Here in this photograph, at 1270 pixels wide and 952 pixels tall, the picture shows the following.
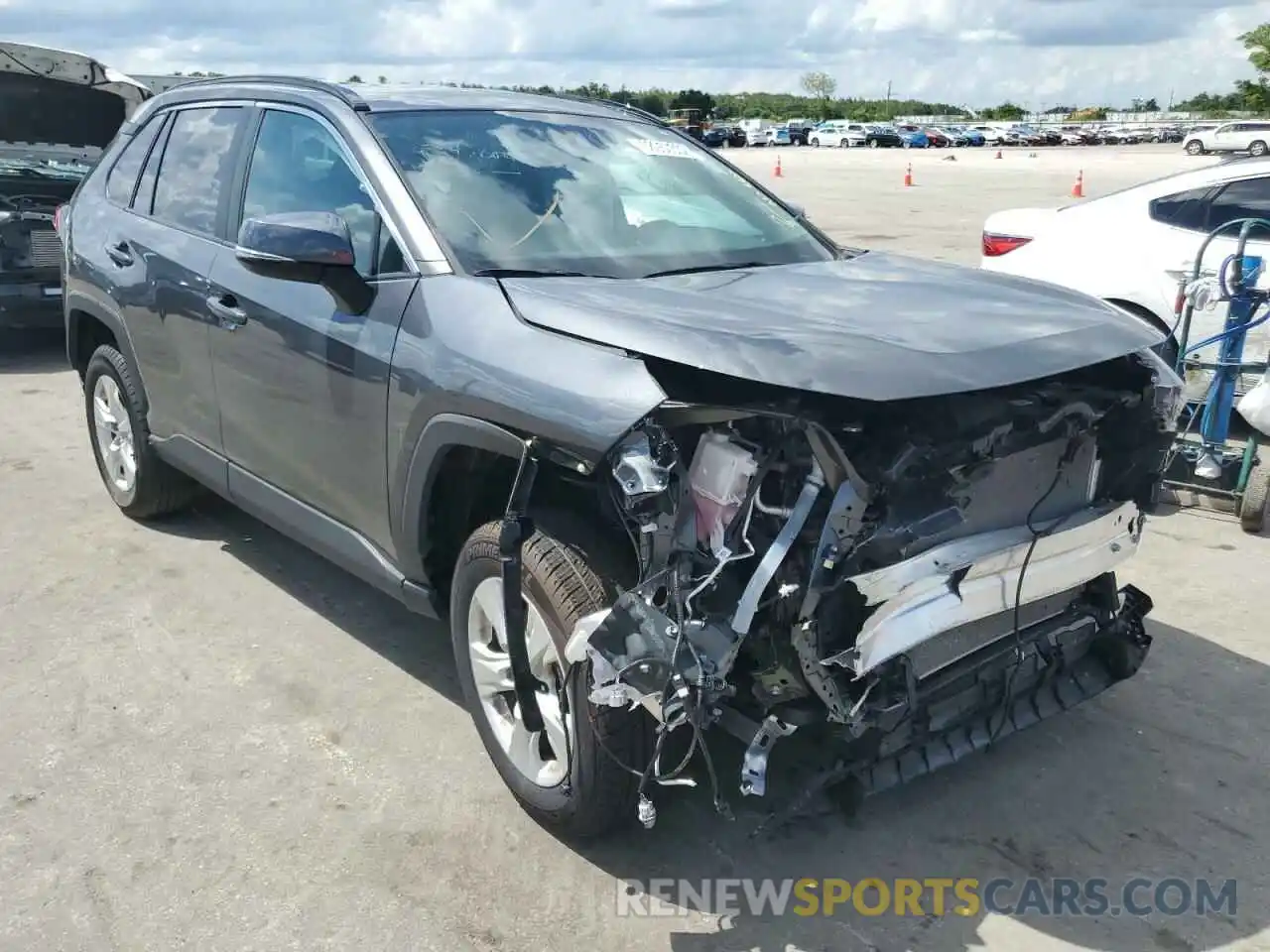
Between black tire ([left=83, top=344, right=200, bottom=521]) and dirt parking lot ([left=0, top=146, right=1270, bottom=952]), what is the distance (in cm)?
51

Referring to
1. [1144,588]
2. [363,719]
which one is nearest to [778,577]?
[363,719]

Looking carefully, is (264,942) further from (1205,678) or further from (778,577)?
(1205,678)

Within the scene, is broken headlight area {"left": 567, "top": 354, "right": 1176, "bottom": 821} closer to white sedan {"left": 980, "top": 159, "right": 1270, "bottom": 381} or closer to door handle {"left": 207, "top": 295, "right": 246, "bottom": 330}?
door handle {"left": 207, "top": 295, "right": 246, "bottom": 330}

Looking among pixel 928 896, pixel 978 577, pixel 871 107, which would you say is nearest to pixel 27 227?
pixel 978 577

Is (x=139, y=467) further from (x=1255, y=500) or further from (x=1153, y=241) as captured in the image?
(x=1153, y=241)

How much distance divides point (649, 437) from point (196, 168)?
296 centimetres

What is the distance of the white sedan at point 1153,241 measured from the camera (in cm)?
669

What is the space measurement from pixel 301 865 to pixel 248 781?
493mm

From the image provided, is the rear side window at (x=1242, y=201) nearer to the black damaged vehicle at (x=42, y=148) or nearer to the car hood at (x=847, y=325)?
the car hood at (x=847, y=325)

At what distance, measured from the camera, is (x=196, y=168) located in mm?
4660

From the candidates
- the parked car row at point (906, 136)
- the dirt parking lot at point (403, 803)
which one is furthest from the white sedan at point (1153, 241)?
the parked car row at point (906, 136)

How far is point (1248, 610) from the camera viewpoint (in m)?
4.57

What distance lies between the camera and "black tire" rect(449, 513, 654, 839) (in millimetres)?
2844

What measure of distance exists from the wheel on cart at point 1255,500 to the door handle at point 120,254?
5118 mm
